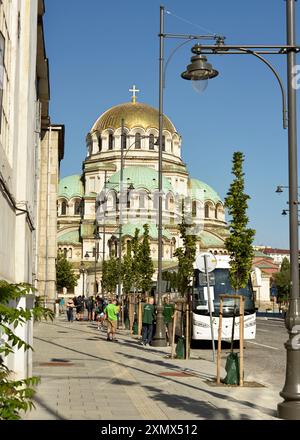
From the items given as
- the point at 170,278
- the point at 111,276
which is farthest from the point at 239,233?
the point at 111,276

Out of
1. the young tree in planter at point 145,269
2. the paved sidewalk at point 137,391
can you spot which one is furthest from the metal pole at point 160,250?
the young tree in planter at point 145,269

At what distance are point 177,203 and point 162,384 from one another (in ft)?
375

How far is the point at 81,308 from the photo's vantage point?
5447 cm

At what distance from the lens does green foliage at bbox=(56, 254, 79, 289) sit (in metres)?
110

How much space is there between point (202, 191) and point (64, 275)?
43.5 m

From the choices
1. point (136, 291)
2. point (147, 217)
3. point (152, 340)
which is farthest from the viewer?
point (147, 217)

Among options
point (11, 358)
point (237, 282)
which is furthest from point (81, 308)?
point (11, 358)

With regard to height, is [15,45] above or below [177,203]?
below

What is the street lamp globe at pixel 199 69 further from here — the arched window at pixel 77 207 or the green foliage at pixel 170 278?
the arched window at pixel 77 207

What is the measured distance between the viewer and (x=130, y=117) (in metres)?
134

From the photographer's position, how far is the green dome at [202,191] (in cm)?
14388

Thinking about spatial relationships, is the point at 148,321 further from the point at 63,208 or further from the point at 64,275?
the point at 63,208

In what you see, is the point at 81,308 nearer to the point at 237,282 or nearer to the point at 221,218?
the point at 237,282

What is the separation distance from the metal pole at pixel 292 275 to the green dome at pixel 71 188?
12893cm
